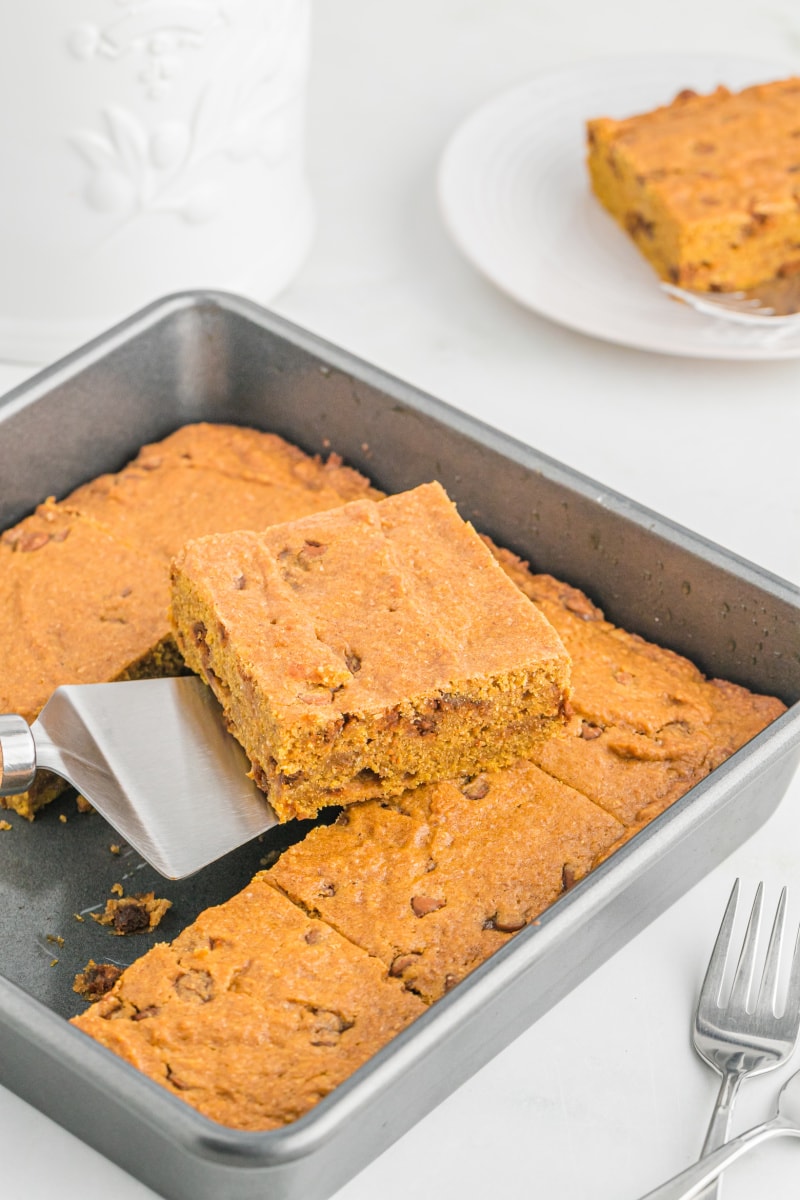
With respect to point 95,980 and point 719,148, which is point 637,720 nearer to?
point 95,980

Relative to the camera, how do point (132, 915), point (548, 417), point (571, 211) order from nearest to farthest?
1. point (132, 915)
2. point (548, 417)
3. point (571, 211)

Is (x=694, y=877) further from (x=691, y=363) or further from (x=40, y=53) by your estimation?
(x=40, y=53)

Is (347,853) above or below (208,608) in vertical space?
below

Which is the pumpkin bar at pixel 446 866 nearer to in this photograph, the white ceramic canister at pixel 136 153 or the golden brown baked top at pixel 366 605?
the golden brown baked top at pixel 366 605

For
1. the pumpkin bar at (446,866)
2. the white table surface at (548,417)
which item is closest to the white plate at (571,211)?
the white table surface at (548,417)

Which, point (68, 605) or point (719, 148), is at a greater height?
point (719, 148)

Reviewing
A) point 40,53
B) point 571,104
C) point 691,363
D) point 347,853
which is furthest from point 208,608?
point 571,104

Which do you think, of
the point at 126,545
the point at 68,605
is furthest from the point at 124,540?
the point at 68,605

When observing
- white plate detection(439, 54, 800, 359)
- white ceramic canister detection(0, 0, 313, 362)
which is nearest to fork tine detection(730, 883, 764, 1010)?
white plate detection(439, 54, 800, 359)
